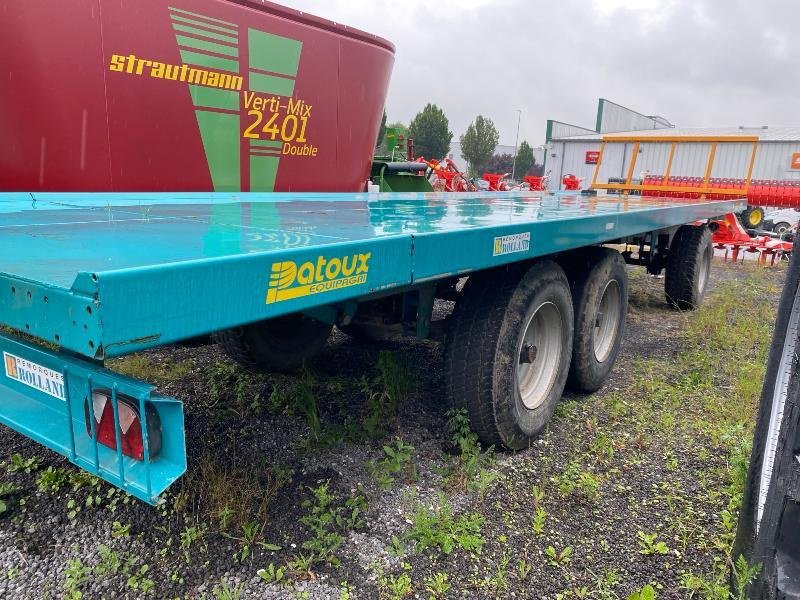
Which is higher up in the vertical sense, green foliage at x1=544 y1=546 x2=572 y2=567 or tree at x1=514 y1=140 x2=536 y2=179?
tree at x1=514 y1=140 x2=536 y2=179

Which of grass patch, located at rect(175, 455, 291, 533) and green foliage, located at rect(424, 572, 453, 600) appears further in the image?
grass patch, located at rect(175, 455, 291, 533)

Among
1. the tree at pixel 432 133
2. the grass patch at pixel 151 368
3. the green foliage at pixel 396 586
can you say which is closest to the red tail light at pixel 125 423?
the green foliage at pixel 396 586

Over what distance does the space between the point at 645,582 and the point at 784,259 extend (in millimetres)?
10598

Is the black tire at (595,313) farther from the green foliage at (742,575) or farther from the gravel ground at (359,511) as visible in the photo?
the green foliage at (742,575)

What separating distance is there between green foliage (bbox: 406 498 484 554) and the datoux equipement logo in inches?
91.0

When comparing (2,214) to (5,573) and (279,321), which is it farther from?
(279,321)

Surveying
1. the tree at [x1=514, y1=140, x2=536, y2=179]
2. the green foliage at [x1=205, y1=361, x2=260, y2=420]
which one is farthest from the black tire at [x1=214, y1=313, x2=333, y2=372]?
the tree at [x1=514, y1=140, x2=536, y2=179]

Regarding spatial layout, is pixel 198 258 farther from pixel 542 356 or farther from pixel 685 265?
pixel 685 265

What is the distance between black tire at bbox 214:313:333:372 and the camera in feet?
12.0

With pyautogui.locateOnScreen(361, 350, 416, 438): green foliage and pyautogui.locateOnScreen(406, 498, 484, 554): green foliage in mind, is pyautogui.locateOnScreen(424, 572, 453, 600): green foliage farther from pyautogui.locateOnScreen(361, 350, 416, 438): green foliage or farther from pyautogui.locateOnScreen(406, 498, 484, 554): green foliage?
pyautogui.locateOnScreen(361, 350, 416, 438): green foliage

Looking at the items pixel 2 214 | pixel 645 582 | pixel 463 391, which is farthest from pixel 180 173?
pixel 645 582

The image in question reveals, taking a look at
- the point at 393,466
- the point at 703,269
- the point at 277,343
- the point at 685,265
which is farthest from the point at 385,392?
the point at 703,269

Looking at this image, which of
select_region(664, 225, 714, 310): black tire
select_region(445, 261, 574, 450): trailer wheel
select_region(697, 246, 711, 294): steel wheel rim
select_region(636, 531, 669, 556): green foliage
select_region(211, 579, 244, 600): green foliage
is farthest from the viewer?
select_region(697, 246, 711, 294): steel wheel rim

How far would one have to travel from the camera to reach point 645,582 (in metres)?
2.27
